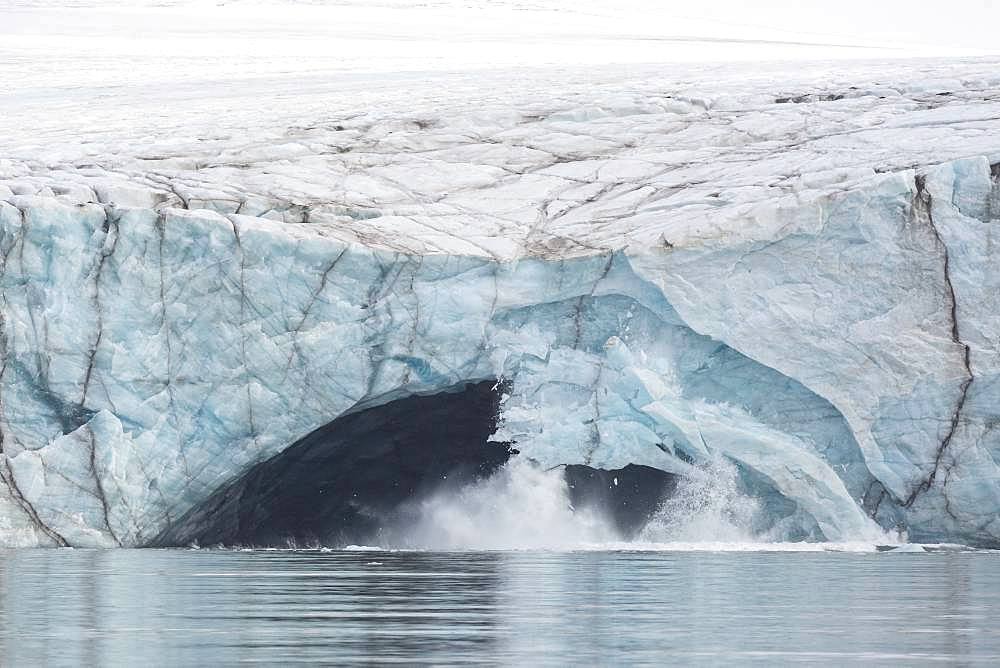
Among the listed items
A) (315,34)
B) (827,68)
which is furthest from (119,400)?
(315,34)

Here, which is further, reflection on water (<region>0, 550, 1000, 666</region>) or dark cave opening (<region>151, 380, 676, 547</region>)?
dark cave opening (<region>151, 380, 676, 547</region>)

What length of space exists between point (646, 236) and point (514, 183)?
1728 mm

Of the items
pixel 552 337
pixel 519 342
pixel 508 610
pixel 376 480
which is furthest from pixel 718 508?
pixel 508 610

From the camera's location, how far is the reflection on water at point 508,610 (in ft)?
16.5

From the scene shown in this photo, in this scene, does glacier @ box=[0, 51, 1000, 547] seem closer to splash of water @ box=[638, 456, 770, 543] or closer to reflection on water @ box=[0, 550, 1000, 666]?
splash of water @ box=[638, 456, 770, 543]

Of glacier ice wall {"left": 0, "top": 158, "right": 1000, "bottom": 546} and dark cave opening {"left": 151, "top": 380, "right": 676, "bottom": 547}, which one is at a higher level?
glacier ice wall {"left": 0, "top": 158, "right": 1000, "bottom": 546}

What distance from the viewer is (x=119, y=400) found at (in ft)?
37.9

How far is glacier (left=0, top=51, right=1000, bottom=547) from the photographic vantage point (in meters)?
11.2

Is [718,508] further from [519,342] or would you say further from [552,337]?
[519,342]

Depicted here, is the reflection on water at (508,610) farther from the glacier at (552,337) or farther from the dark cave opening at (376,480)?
the dark cave opening at (376,480)

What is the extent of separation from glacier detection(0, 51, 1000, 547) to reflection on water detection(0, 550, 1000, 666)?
4.24ft

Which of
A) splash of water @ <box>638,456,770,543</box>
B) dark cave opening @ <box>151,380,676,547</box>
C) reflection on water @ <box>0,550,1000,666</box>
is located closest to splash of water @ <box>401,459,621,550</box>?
dark cave opening @ <box>151,380,676,547</box>

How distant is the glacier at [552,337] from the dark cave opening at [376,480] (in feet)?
2.04

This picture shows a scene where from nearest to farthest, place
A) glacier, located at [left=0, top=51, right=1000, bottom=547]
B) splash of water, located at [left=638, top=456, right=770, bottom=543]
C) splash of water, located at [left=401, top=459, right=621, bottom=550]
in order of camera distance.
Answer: glacier, located at [left=0, top=51, right=1000, bottom=547] → splash of water, located at [left=638, top=456, right=770, bottom=543] → splash of water, located at [left=401, top=459, right=621, bottom=550]
